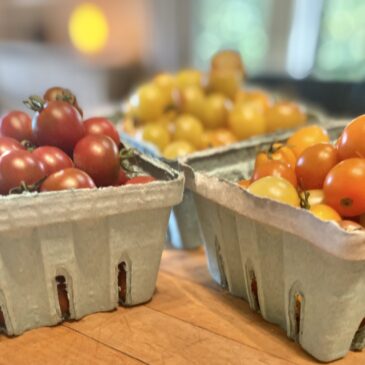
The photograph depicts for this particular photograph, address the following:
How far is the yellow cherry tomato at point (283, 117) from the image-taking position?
1074 millimetres

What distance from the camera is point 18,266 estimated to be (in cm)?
66

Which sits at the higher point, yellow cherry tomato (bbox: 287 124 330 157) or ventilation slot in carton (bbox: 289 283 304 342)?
yellow cherry tomato (bbox: 287 124 330 157)

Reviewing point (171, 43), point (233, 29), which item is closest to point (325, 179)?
point (233, 29)

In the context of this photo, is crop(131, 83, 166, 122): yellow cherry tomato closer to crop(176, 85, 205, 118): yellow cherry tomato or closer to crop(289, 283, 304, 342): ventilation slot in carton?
crop(176, 85, 205, 118): yellow cherry tomato

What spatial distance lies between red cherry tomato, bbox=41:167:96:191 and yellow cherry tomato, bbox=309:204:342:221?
0.28 meters

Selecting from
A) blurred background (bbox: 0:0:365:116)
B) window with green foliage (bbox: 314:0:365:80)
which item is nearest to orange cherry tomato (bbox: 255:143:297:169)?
blurred background (bbox: 0:0:365:116)

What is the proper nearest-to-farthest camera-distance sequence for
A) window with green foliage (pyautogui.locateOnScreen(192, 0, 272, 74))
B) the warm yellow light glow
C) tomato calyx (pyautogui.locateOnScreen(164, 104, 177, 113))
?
tomato calyx (pyautogui.locateOnScreen(164, 104, 177, 113)), window with green foliage (pyautogui.locateOnScreen(192, 0, 272, 74)), the warm yellow light glow

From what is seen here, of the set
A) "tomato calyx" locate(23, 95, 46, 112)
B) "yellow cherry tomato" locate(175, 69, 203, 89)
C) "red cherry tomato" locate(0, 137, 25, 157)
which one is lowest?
"red cherry tomato" locate(0, 137, 25, 157)

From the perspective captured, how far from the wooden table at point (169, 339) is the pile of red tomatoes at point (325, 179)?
0.60 ft

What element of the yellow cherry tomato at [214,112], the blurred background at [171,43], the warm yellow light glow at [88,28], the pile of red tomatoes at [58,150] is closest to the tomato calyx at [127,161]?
the pile of red tomatoes at [58,150]

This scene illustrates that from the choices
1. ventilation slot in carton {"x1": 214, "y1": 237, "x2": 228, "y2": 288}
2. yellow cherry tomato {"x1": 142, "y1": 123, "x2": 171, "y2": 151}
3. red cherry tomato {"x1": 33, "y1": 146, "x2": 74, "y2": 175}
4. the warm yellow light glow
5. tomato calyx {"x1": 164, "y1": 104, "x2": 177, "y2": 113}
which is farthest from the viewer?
the warm yellow light glow

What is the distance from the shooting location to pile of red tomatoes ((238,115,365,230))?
0.62 meters

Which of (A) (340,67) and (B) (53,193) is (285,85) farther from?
(B) (53,193)

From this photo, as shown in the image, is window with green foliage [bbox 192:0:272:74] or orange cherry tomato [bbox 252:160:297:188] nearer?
orange cherry tomato [bbox 252:160:297:188]
